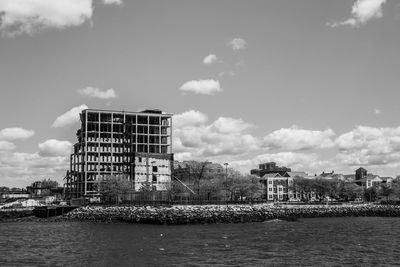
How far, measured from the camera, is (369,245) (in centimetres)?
7156

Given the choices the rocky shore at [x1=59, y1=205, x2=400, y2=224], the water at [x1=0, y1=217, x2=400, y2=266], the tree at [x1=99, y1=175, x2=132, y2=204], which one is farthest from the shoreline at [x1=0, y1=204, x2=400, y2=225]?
the tree at [x1=99, y1=175, x2=132, y2=204]

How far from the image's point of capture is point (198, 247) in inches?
2566

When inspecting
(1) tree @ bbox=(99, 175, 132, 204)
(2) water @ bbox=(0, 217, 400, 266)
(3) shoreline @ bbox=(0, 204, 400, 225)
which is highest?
(1) tree @ bbox=(99, 175, 132, 204)

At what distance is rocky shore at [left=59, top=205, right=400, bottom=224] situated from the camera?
10817 centimetres

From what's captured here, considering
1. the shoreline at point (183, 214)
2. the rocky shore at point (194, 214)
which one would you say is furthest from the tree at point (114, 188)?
the rocky shore at point (194, 214)

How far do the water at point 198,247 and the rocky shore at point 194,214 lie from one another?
15.9 meters

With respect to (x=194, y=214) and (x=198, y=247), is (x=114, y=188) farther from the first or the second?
(x=198, y=247)

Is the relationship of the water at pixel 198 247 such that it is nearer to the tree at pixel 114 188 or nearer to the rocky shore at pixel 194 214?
the rocky shore at pixel 194 214

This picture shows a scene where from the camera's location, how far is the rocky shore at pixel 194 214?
10817 cm

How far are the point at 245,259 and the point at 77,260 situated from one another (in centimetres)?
1747

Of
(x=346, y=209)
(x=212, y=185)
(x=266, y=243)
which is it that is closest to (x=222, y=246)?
(x=266, y=243)

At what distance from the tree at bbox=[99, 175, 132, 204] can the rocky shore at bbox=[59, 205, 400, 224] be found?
41.5 metres

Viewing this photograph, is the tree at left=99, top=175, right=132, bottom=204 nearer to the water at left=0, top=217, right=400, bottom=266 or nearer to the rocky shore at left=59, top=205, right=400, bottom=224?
the rocky shore at left=59, top=205, right=400, bottom=224

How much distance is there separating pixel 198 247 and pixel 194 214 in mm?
48810
